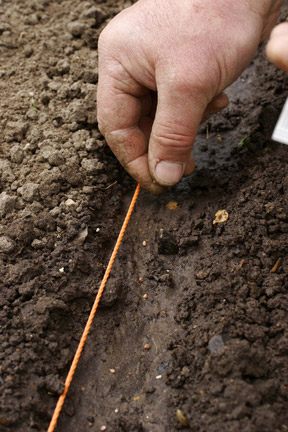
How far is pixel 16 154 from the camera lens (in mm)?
2135

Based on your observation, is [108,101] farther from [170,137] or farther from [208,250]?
[208,250]

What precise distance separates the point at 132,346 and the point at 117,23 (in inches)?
57.3

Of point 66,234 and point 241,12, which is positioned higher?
point 241,12

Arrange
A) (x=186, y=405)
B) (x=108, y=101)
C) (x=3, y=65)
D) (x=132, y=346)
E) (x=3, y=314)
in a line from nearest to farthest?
(x=186, y=405) → (x=3, y=314) → (x=132, y=346) → (x=108, y=101) → (x=3, y=65)

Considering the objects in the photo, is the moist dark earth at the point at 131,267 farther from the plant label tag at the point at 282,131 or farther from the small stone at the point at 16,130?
the plant label tag at the point at 282,131

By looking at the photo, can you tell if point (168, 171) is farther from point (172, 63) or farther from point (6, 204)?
point (6, 204)

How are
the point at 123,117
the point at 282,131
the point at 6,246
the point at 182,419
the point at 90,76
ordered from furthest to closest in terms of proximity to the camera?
the point at 90,76 → the point at 123,117 → the point at 6,246 → the point at 182,419 → the point at 282,131

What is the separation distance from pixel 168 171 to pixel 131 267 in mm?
509

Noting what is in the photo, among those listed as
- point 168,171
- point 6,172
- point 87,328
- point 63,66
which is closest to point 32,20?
point 63,66

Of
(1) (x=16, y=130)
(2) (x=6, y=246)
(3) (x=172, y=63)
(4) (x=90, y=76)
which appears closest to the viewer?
(3) (x=172, y=63)

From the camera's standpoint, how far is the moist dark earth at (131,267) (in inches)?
62.3

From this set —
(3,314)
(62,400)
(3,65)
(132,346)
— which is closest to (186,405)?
(132,346)

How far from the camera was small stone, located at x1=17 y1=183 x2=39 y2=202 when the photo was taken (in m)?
2.00

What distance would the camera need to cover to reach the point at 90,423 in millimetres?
1647
